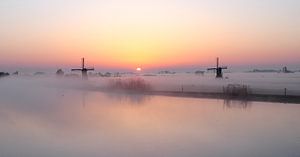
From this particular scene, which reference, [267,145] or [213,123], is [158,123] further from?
[267,145]

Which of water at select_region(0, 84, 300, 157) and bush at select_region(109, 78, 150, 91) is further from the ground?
bush at select_region(109, 78, 150, 91)

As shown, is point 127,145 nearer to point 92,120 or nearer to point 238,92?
point 92,120

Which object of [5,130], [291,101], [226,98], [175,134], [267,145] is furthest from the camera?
[226,98]

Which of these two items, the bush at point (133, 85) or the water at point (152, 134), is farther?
the bush at point (133, 85)

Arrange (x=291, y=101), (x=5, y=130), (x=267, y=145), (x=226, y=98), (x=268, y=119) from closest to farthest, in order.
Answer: (x=267, y=145), (x=5, y=130), (x=268, y=119), (x=291, y=101), (x=226, y=98)

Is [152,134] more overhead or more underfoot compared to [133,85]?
more underfoot

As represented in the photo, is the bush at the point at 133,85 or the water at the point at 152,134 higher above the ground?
the bush at the point at 133,85

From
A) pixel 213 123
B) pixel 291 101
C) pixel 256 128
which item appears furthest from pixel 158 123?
pixel 291 101

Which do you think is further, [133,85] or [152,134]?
[133,85]

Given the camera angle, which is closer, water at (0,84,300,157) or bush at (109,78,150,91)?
water at (0,84,300,157)

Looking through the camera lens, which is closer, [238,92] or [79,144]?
[79,144]

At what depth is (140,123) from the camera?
20969mm

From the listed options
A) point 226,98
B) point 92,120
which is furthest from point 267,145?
point 226,98

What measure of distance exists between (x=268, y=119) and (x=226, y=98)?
1583 centimetres
